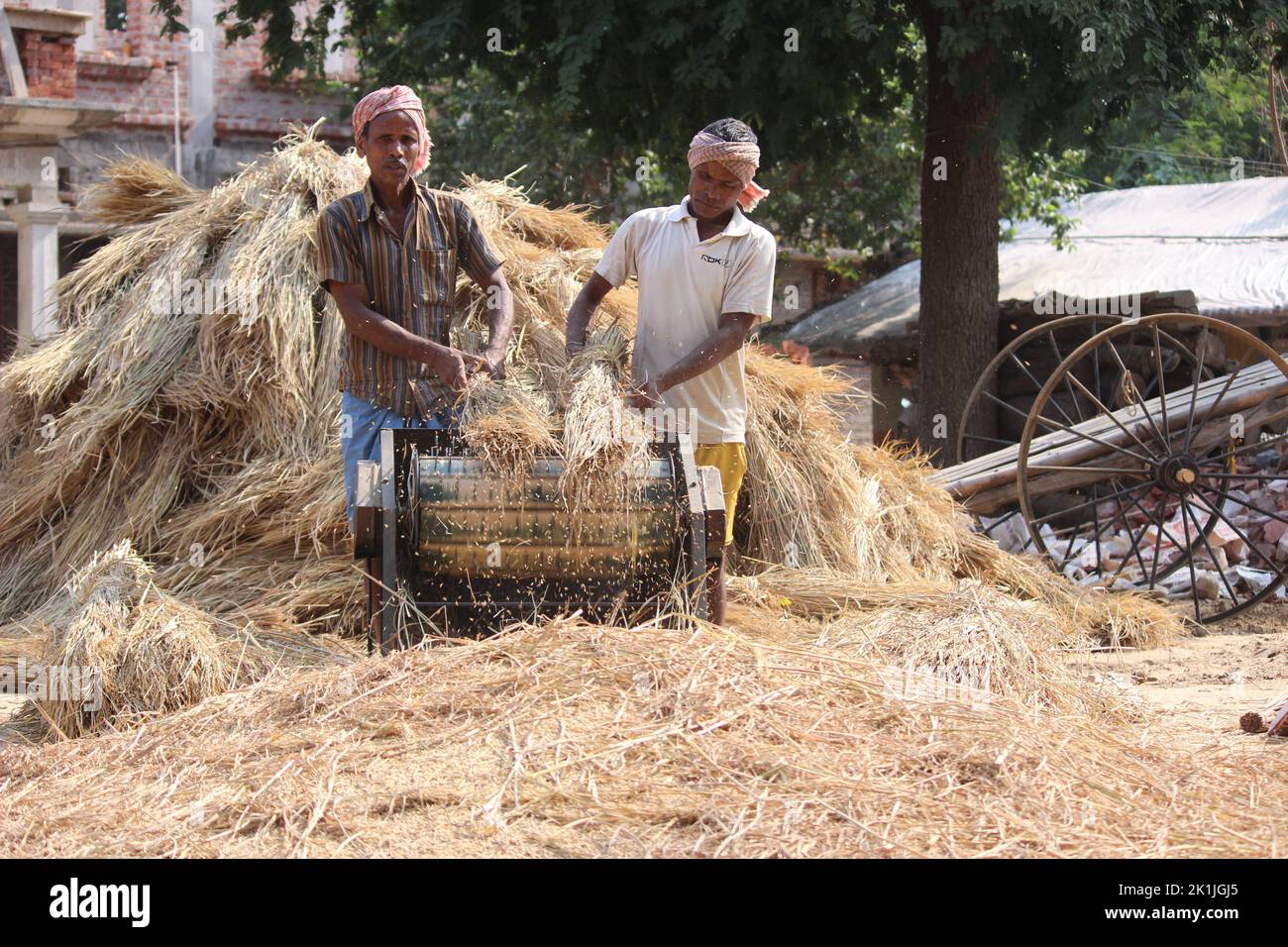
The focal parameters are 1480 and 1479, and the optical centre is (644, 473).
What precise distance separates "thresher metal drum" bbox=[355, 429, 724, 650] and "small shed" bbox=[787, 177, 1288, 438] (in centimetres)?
797

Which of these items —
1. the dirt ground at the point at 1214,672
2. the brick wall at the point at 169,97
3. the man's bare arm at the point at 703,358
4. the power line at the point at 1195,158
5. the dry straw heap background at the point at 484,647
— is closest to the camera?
the dry straw heap background at the point at 484,647

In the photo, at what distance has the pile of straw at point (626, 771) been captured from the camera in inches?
117

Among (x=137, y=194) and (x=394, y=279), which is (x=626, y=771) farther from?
(x=137, y=194)

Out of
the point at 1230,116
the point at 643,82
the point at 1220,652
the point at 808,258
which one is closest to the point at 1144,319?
the point at 1220,652

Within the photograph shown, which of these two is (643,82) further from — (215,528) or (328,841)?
(328,841)

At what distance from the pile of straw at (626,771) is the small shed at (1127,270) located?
8711 millimetres

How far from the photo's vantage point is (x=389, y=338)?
4559mm

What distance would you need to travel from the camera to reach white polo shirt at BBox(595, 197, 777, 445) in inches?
187

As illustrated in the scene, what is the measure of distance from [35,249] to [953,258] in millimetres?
8689

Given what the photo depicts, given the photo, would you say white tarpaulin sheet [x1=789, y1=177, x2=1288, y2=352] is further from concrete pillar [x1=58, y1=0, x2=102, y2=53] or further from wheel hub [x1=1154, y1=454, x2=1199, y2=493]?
concrete pillar [x1=58, y1=0, x2=102, y2=53]

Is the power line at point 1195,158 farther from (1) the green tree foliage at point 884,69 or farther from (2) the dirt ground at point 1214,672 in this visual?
(2) the dirt ground at point 1214,672

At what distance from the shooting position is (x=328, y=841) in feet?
9.69

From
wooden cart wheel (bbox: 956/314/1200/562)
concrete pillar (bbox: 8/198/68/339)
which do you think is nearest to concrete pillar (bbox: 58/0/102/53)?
concrete pillar (bbox: 8/198/68/339)

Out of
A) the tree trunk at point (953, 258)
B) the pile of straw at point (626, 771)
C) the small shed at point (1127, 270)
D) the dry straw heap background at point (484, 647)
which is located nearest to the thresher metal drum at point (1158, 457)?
the dry straw heap background at point (484, 647)
